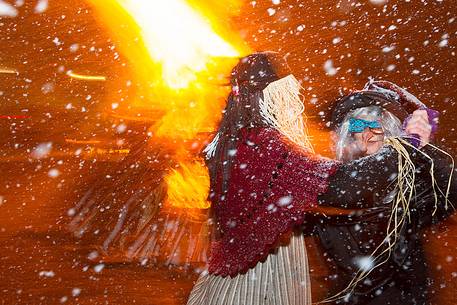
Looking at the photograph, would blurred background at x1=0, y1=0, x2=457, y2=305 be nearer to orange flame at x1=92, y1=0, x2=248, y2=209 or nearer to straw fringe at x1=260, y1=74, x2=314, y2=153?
orange flame at x1=92, y1=0, x2=248, y2=209

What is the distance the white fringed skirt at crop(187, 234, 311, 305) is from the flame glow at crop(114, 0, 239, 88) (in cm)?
122

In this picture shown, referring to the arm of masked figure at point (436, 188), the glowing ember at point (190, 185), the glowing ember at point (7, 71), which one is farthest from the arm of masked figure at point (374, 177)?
the glowing ember at point (7, 71)

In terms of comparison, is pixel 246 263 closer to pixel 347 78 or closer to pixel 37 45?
pixel 347 78

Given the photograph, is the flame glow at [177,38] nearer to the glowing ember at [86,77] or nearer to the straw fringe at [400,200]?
the straw fringe at [400,200]

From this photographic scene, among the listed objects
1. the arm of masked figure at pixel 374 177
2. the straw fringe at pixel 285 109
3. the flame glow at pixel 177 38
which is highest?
the flame glow at pixel 177 38

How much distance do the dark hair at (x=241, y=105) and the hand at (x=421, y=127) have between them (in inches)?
25.4

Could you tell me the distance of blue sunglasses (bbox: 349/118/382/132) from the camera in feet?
8.71

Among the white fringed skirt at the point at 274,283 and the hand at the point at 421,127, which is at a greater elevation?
the hand at the point at 421,127

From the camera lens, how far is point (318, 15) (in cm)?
949

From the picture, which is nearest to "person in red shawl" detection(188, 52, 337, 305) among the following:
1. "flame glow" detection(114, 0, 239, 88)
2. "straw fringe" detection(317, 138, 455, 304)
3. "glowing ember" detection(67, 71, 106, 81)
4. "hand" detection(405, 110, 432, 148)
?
"straw fringe" detection(317, 138, 455, 304)

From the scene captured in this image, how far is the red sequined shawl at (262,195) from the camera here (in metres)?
2.11

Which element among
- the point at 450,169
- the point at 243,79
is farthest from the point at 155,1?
the point at 450,169

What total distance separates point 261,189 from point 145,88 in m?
7.79

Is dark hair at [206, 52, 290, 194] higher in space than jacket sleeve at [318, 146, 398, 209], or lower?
higher
